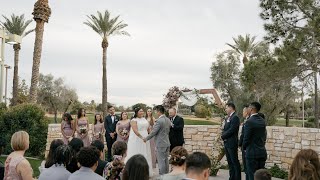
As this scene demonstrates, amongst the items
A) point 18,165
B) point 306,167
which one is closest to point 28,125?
point 18,165

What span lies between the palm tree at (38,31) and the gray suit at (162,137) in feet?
42.2

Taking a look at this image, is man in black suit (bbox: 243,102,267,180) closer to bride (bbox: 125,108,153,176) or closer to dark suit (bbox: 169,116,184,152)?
dark suit (bbox: 169,116,184,152)

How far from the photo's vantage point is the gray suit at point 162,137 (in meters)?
8.66

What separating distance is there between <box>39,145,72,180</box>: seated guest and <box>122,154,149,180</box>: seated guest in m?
1.18

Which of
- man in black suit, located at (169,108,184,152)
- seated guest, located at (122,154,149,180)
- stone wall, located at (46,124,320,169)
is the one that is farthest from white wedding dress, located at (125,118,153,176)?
seated guest, located at (122,154,149,180)

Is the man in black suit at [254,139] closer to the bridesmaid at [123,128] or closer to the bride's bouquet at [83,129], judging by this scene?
the bridesmaid at [123,128]

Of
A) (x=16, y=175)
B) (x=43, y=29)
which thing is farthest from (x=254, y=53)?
(x=16, y=175)

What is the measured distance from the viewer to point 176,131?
959 centimetres

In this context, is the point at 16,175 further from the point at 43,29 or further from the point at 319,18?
the point at 43,29

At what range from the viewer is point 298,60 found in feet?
60.1

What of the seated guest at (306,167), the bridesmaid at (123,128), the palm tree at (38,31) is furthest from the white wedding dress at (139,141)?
the palm tree at (38,31)

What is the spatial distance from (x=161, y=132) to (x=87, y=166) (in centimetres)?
470

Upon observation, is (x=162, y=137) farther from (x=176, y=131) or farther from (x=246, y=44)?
Answer: (x=246, y=44)

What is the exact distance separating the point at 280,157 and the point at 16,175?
8378 mm
